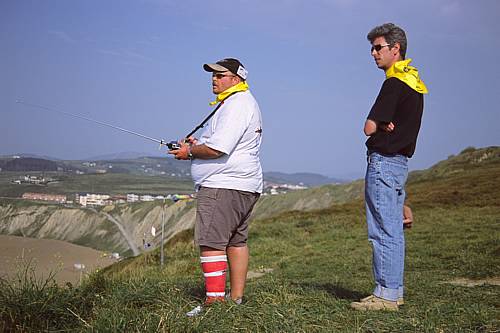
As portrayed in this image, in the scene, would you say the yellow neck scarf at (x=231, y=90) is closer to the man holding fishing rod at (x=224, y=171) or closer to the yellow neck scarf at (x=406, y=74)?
the man holding fishing rod at (x=224, y=171)

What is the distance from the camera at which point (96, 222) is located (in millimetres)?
50344

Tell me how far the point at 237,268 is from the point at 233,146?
976 millimetres

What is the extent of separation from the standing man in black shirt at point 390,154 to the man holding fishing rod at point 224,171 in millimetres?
884

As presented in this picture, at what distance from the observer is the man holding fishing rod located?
14.1 feet

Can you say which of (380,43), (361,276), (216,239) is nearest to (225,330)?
(216,239)

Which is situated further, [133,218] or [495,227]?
[133,218]

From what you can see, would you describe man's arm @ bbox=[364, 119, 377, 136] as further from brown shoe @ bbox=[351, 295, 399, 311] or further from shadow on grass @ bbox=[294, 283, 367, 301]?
shadow on grass @ bbox=[294, 283, 367, 301]

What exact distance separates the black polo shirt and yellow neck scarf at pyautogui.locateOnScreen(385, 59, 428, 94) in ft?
0.13

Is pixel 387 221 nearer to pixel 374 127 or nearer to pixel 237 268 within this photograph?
pixel 374 127

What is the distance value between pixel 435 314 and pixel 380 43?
2012 millimetres

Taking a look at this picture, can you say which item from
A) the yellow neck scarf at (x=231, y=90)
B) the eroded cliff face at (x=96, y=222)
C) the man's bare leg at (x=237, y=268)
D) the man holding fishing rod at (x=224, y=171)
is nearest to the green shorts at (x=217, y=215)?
the man holding fishing rod at (x=224, y=171)

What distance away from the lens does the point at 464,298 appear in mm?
4926

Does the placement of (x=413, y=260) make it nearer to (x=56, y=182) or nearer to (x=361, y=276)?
(x=361, y=276)

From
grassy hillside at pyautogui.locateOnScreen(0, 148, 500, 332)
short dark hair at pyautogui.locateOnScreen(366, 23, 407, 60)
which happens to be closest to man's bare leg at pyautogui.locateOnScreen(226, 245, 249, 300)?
grassy hillside at pyautogui.locateOnScreen(0, 148, 500, 332)
